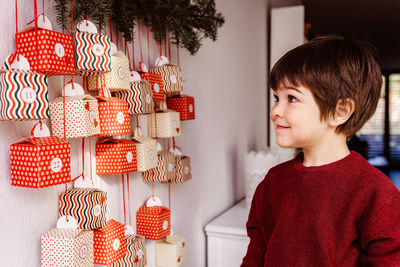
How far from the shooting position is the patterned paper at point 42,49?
66cm

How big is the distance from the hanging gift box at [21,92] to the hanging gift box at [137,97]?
0.88ft

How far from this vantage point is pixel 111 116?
2.67 feet

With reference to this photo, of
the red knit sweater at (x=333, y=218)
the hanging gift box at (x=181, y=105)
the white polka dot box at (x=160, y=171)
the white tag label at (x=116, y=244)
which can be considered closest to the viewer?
the red knit sweater at (x=333, y=218)

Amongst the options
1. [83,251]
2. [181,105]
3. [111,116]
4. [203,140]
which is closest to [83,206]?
[83,251]

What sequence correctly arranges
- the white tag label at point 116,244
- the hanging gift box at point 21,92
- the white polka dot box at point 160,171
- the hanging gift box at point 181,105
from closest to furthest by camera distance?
the hanging gift box at point 21,92 → the white tag label at point 116,244 → the white polka dot box at point 160,171 → the hanging gift box at point 181,105

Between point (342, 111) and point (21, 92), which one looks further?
point (342, 111)

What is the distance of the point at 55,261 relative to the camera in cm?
72

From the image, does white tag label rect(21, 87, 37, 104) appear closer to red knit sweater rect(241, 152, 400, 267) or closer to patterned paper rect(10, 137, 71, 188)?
patterned paper rect(10, 137, 71, 188)

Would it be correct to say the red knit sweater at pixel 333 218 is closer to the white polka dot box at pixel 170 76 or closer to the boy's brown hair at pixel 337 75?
the boy's brown hair at pixel 337 75

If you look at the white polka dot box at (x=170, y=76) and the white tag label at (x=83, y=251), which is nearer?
the white tag label at (x=83, y=251)

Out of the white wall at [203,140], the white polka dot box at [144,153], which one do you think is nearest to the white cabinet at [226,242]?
the white wall at [203,140]

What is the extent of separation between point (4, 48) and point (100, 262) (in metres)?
0.47

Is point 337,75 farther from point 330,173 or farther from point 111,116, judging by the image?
point 111,116

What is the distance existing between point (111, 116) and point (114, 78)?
9 centimetres
